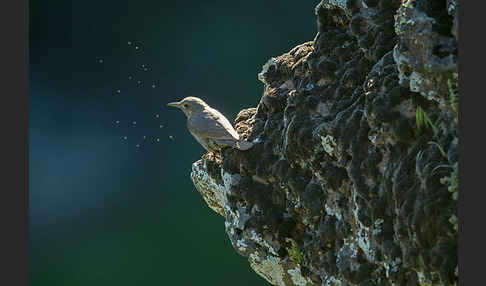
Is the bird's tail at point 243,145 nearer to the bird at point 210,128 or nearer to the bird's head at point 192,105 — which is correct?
the bird at point 210,128

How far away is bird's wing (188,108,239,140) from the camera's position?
242cm

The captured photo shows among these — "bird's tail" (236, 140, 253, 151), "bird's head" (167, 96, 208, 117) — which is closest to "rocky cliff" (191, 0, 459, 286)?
"bird's tail" (236, 140, 253, 151)

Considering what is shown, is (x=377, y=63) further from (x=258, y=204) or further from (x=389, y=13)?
(x=258, y=204)

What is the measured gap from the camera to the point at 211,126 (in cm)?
247

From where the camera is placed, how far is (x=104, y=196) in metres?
4.18

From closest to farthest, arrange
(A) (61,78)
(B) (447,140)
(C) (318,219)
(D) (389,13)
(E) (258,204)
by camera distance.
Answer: (B) (447,140), (D) (389,13), (C) (318,219), (E) (258,204), (A) (61,78)

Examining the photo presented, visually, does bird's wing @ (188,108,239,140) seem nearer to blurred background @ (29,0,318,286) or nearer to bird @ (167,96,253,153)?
bird @ (167,96,253,153)

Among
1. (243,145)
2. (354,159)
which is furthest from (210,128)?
(354,159)

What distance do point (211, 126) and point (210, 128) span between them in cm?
1

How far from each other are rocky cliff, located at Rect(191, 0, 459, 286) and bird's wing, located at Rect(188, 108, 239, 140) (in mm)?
97

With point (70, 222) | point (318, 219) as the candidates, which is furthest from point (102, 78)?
point (318, 219)

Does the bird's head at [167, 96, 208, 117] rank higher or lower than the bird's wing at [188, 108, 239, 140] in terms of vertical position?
higher

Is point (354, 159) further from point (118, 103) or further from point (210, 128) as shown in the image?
point (118, 103)

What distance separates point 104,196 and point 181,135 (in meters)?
0.83
